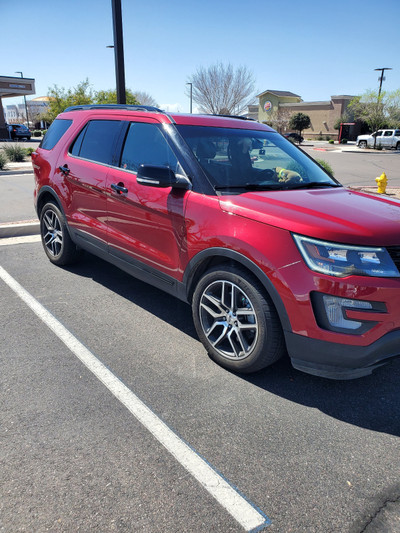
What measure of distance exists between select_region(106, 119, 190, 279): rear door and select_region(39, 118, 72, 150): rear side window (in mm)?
1488

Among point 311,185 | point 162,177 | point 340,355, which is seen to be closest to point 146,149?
point 162,177

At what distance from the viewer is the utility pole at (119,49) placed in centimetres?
852

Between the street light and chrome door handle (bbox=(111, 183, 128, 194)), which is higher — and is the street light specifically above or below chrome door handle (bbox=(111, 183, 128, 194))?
above

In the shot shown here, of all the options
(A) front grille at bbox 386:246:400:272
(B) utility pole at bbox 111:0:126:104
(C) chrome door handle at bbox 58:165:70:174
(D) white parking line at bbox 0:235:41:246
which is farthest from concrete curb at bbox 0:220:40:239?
(A) front grille at bbox 386:246:400:272

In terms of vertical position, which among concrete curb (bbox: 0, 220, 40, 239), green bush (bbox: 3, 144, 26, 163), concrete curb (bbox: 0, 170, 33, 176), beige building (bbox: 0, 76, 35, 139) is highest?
beige building (bbox: 0, 76, 35, 139)

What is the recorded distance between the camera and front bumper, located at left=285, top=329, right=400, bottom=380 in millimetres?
2496

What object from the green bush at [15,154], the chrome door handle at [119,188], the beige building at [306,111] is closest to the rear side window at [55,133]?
the chrome door handle at [119,188]

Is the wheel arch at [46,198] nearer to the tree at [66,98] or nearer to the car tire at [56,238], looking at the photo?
the car tire at [56,238]

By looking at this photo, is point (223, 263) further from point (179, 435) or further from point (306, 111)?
point (306, 111)

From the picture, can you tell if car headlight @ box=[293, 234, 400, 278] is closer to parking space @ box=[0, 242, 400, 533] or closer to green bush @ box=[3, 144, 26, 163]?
parking space @ box=[0, 242, 400, 533]

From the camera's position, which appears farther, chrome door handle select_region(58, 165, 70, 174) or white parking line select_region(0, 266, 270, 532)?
chrome door handle select_region(58, 165, 70, 174)

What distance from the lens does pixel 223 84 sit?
50.0m

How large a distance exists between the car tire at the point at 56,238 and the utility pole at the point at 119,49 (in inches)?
180

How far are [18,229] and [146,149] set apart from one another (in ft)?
13.4
